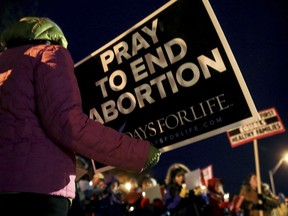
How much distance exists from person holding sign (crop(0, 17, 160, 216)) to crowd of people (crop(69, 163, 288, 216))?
5.05 m

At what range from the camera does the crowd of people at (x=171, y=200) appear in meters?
7.25

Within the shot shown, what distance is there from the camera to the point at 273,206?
962cm

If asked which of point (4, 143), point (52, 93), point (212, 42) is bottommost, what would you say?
point (4, 143)

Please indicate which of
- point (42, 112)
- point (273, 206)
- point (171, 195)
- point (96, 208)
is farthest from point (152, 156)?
point (273, 206)

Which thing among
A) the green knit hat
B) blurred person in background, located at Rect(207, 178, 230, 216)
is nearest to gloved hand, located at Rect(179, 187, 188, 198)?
blurred person in background, located at Rect(207, 178, 230, 216)

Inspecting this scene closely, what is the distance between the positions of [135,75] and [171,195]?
16.5ft

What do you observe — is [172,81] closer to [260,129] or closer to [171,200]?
[171,200]

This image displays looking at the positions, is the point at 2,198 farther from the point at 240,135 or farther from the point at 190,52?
the point at 240,135

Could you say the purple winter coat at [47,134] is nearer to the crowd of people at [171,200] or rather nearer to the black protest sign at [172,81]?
the black protest sign at [172,81]

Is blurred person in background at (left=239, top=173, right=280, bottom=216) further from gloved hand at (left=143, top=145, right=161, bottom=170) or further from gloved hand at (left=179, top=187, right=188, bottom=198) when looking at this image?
gloved hand at (left=143, top=145, right=161, bottom=170)

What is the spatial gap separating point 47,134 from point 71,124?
0.16 m

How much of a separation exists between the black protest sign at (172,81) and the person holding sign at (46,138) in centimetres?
73

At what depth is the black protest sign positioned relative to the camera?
2.34m

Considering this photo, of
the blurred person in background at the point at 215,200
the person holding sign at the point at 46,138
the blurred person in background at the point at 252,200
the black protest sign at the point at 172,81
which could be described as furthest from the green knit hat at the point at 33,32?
the blurred person in background at the point at 252,200
